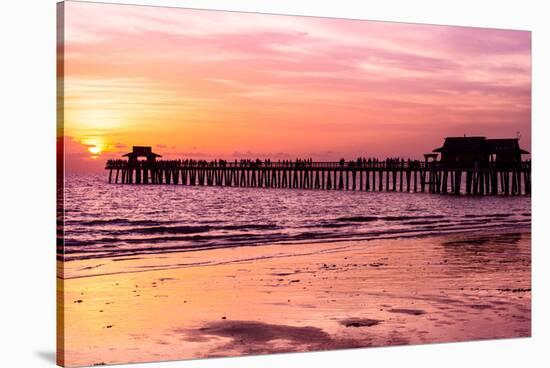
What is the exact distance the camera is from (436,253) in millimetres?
13938

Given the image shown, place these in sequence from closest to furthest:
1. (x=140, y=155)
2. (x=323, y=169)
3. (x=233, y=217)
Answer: (x=233, y=217)
(x=140, y=155)
(x=323, y=169)

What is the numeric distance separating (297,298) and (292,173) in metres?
4.02

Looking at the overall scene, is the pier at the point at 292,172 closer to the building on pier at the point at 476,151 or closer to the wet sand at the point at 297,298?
the building on pier at the point at 476,151

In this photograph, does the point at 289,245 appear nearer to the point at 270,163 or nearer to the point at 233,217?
the point at 233,217

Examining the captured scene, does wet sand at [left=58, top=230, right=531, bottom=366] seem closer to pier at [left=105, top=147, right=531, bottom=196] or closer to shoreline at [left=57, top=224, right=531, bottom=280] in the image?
shoreline at [left=57, top=224, right=531, bottom=280]

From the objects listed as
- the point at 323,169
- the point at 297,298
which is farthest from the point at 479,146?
the point at 297,298

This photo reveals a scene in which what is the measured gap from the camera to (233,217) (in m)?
12.7

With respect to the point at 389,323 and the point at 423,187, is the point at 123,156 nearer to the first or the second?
the point at 389,323

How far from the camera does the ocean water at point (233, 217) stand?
37.4 ft

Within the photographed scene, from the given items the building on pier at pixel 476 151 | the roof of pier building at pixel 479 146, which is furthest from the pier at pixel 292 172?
the roof of pier building at pixel 479 146

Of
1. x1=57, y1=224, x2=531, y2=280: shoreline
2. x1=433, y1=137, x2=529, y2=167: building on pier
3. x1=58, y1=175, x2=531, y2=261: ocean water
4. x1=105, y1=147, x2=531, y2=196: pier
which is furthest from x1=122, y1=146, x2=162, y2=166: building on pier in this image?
x1=433, y1=137, x2=529, y2=167: building on pier

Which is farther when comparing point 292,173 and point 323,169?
point 292,173

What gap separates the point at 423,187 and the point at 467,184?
0.90 m

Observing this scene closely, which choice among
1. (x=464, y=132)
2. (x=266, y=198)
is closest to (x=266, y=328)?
(x=266, y=198)
